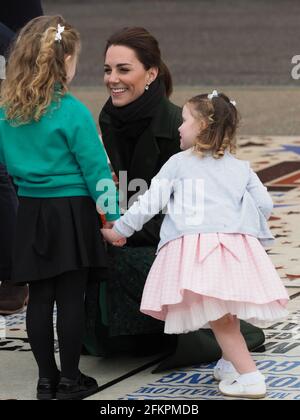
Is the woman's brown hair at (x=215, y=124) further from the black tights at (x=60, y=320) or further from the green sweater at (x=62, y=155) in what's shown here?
the black tights at (x=60, y=320)

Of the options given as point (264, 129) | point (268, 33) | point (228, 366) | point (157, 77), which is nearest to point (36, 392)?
point (228, 366)

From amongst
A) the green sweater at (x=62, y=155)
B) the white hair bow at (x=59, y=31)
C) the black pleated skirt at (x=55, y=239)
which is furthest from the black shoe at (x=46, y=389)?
the white hair bow at (x=59, y=31)

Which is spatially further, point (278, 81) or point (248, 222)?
point (278, 81)

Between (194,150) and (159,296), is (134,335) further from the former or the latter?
(194,150)

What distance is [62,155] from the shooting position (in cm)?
480

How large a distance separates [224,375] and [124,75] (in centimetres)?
137

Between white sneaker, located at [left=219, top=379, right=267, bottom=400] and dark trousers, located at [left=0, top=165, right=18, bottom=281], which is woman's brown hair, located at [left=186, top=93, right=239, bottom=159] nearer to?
white sneaker, located at [left=219, top=379, right=267, bottom=400]

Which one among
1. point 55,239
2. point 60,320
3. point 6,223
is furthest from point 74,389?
point 6,223

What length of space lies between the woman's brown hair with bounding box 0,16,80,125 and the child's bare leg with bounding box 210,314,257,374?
3.30 ft

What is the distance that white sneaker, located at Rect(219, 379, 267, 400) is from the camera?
15.5ft

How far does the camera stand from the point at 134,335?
5223 millimetres

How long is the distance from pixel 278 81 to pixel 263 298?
9.05m

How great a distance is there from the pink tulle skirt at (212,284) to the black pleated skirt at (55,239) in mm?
258

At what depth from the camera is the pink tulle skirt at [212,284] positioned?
468cm
